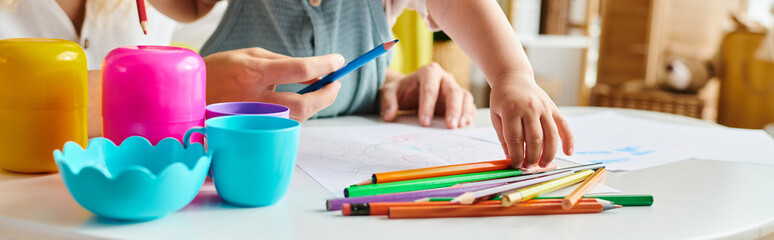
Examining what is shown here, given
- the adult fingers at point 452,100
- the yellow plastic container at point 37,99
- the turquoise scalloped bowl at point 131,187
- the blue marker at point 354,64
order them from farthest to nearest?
the adult fingers at point 452,100 < the blue marker at point 354,64 < the yellow plastic container at point 37,99 < the turquoise scalloped bowl at point 131,187

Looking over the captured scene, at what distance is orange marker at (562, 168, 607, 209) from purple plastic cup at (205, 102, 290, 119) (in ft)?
0.84

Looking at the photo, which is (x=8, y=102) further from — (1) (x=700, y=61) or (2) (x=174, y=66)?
(1) (x=700, y=61)

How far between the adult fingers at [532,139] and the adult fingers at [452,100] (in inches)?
10.9

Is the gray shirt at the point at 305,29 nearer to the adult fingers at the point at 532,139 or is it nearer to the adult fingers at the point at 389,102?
the adult fingers at the point at 389,102

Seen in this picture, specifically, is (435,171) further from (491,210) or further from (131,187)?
(131,187)

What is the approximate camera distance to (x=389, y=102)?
0.94 metres

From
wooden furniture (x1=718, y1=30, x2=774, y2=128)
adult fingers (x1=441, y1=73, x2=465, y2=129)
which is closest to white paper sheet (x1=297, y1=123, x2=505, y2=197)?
adult fingers (x1=441, y1=73, x2=465, y2=129)

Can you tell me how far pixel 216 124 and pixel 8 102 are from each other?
0.64ft

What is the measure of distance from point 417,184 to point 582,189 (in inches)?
5.6

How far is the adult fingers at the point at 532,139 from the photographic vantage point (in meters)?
0.58

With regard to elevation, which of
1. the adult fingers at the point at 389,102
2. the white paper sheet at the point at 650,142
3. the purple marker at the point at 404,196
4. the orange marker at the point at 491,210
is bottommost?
the white paper sheet at the point at 650,142

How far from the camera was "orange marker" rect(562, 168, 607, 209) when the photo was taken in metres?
0.47

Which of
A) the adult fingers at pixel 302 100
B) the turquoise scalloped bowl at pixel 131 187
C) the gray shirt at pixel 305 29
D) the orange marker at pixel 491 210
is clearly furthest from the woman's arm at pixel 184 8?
the orange marker at pixel 491 210

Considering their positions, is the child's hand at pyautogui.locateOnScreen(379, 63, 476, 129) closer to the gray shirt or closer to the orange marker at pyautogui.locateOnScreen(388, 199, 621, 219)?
the gray shirt
